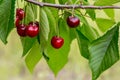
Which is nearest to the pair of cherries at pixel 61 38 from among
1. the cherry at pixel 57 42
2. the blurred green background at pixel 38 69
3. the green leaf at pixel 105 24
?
the cherry at pixel 57 42

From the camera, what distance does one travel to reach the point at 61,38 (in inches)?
41.9

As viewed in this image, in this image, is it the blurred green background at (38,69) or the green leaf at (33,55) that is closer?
the green leaf at (33,55)

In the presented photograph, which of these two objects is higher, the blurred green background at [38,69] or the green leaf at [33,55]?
the green leaf at [33,55]

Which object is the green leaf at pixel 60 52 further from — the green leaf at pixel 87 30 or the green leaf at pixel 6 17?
the green leaf at pixel 6 17

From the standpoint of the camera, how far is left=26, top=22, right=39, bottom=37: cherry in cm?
94

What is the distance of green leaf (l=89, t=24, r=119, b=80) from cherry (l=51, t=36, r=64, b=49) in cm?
18

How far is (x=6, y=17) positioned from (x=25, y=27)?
0.15m

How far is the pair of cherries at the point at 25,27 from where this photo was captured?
37.6 inches

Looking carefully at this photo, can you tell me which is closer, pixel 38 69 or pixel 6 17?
pixel 6 17

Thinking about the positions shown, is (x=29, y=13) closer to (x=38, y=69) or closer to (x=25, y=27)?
(x=25, y=27)

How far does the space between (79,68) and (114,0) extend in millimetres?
4305

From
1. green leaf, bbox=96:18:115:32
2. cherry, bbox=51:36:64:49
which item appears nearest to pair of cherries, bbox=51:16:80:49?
cherry, bbox=51:36:64:49

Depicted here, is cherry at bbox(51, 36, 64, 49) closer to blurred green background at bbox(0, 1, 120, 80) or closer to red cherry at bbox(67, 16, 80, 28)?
red cherry at bbox(67, 16, 80, 28)

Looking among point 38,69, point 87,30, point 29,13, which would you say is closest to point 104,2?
point 87,30
